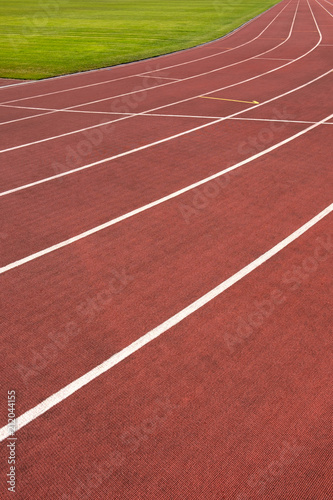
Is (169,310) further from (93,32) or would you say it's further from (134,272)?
Answer: (93,32)

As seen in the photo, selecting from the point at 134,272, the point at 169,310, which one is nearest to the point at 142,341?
the point at 169,310

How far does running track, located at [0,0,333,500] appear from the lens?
4.04 meters

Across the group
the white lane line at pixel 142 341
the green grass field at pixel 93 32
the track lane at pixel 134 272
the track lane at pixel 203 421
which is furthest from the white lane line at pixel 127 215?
the green grass field at pixel 93 32

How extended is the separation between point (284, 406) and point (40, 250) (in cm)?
425

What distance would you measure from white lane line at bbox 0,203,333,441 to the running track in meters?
0.02

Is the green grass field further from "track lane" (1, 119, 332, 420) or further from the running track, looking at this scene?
"track lane" (1, 119, 332, 420)

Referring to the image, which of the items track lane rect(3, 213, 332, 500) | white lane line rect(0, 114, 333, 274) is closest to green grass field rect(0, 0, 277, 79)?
white lane line rect(0, 114, 333, 274)

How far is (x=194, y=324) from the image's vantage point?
217 inches

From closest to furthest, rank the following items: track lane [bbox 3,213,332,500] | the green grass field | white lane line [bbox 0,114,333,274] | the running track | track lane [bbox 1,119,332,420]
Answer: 1. track lane [bbox 3,213,332,500]
2. the running track
3. track lane [bbox 1,119,332,420]
4. white lane line [bbox 0,114,333,274]
5. the green grass field

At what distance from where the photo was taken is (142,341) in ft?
17.3

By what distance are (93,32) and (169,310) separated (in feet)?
102

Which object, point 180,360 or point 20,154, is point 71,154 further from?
point 180,360

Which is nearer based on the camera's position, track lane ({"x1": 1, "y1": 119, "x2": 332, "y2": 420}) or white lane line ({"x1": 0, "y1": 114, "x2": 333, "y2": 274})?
track lane ({"x1": 1, "y1": 119, "x2": 332, "y2": 420})

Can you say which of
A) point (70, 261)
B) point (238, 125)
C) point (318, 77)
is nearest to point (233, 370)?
point (70, 261)
